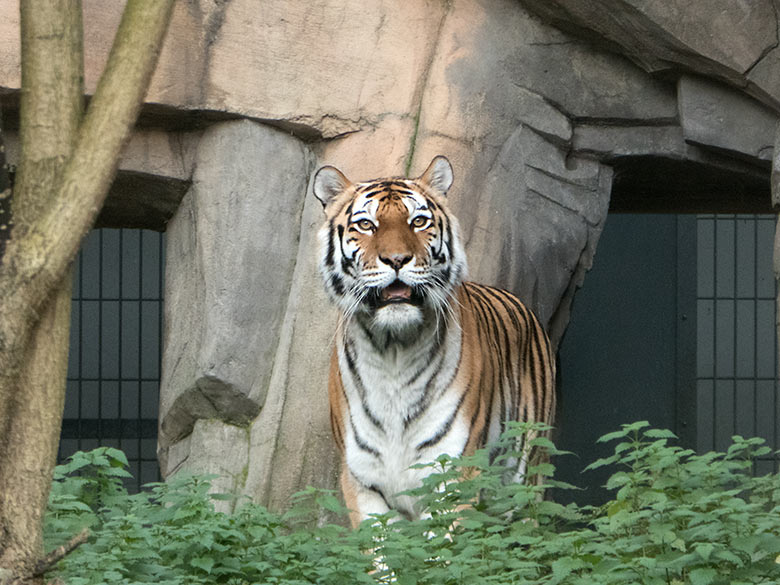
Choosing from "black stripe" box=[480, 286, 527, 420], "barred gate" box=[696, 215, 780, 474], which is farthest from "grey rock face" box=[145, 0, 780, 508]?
"barred gate" box=[696, 215, 780, 474]

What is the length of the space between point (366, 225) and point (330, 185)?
32 cm

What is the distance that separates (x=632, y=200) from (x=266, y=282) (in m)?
2.14

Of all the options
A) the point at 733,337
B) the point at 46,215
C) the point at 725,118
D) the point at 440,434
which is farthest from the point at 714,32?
the point at 733,337

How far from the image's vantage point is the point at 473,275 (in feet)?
18.0

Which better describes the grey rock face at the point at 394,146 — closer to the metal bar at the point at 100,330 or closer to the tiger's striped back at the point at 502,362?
the tiger's striped back at the point at 502,362

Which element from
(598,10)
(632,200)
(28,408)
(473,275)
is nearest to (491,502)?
(28,408)

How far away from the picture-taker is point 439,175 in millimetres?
4762

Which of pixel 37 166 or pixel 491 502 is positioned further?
pixel 491 502

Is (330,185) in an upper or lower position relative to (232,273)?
upper

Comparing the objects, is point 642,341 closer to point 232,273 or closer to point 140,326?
point 140,326

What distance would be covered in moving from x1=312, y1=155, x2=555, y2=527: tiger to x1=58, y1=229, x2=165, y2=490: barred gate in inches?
136

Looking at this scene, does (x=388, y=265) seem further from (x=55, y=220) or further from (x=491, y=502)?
(x=55, y=220)

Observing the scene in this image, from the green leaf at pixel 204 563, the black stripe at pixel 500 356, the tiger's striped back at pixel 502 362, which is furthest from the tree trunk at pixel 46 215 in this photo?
the black stripe at pixel 500 356

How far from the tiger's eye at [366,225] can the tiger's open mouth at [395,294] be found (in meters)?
0.24
